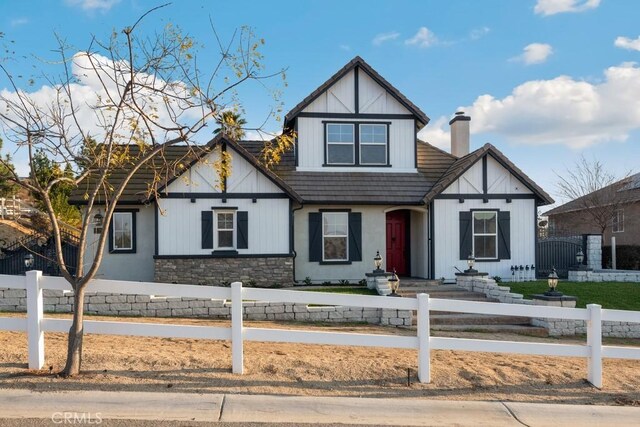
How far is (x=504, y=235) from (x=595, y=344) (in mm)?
10611

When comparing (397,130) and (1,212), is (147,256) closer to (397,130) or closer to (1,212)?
(397,130)

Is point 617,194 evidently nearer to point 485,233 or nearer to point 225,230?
point 485,233

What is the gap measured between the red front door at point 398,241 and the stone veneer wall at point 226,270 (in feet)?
14.1

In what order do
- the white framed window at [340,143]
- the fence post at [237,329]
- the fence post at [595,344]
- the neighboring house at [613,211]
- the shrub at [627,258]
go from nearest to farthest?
A: the fence post at [237,329]
the fence post at [595,344]
the white framed window at [340,143]
the shrub at [627,258]
the neighboring house at [613,211]

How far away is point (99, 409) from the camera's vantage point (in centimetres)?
571

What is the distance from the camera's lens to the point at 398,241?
62.1 feet

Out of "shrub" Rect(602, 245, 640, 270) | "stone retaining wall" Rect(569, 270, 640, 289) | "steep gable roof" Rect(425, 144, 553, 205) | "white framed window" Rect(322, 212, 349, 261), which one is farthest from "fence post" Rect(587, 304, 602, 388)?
"shrub" Rect(602, 245, 640, 270)

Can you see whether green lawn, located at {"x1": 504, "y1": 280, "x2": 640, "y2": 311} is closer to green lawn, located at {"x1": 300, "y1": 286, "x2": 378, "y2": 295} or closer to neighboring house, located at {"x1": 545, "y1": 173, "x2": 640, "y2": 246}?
green lawn, located at {"x1": 300, "y1": 286, "x2": 378, "y2": 295}

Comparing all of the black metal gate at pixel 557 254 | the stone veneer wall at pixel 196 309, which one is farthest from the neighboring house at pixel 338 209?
the stone veneer wall at pixel 196 309

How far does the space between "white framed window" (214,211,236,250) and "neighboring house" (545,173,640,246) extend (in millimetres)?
21105

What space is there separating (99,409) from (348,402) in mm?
2847

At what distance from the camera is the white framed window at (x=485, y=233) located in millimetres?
17469

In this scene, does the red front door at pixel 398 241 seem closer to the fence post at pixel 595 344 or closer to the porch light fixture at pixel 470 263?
the porch light fixture at pixel 470 263

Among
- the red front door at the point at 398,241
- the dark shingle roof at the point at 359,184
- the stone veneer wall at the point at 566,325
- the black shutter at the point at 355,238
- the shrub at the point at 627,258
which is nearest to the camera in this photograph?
the stone veneer wall at the point at 566,325
